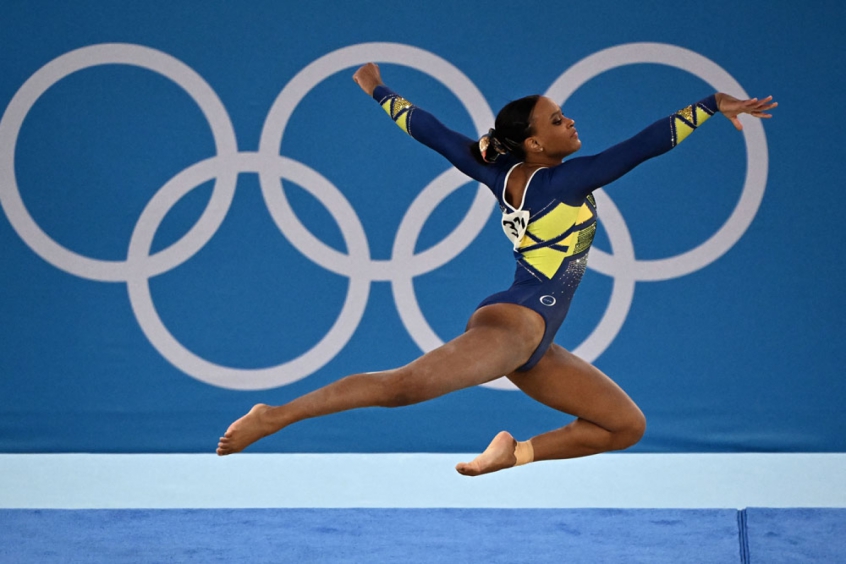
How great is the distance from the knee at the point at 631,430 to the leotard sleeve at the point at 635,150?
1029 millimetres

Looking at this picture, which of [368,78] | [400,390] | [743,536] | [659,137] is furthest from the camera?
[743,536]

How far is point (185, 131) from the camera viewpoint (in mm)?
7848

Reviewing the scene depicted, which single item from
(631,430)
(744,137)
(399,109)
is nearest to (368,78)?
(399,109)

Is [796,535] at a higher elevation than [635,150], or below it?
below

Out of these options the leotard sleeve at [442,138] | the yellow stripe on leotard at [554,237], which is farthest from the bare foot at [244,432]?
the leotard sleeve at [442,138]

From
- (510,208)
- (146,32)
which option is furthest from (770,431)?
(146,32)

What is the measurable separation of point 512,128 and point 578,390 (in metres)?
1.23

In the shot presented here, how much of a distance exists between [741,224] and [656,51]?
4.74 ft

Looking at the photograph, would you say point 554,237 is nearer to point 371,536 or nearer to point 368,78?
point 368,78

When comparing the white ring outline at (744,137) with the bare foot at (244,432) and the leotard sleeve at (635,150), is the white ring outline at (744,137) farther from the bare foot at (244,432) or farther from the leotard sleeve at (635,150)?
the bare foot at (244,432)

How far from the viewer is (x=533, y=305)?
15.0 ft

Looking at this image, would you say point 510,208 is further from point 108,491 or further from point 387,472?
point 108,491

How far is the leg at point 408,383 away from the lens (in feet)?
13.6

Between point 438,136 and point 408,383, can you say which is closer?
point 408,383
